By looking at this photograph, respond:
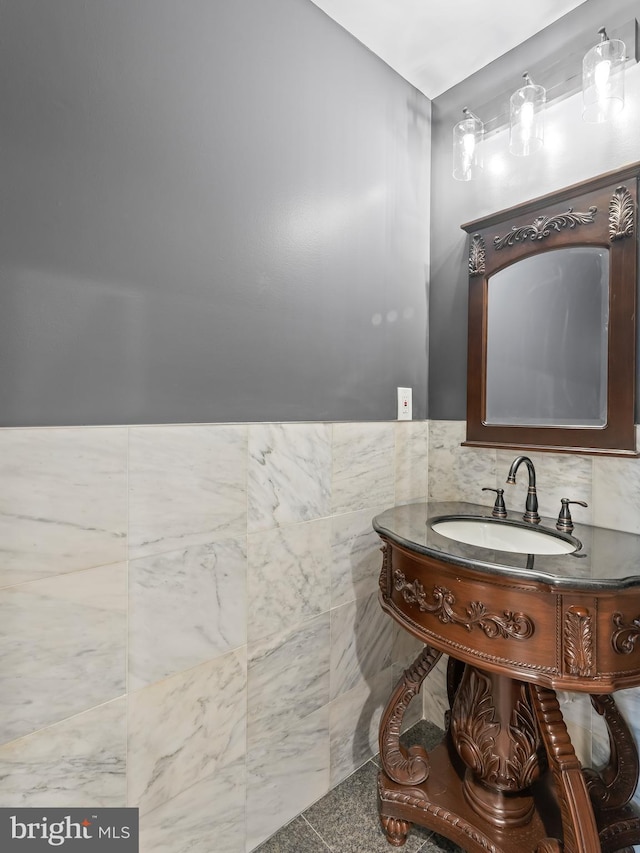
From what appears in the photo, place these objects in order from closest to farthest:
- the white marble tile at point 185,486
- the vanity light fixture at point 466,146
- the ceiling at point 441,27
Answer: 1. the white marble tile at point 185,486
2. the ceiling at point 441,27
3. the vanity light fixture at point 466,146

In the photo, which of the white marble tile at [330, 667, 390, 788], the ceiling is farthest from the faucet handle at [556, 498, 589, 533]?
the ceiling

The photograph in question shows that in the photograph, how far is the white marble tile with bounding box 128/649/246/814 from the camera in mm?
1071

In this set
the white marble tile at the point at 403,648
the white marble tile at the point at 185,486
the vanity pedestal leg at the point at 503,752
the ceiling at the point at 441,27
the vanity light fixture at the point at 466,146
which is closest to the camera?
the white marble tile at the point at 185,486

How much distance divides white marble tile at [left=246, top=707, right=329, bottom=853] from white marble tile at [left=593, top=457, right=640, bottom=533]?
3.72 ft

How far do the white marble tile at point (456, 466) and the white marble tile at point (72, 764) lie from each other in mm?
1344

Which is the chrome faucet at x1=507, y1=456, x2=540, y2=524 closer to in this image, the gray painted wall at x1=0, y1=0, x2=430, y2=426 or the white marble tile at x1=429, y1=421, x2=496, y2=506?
the white marble tile at x1=429, y1=421, x2=496, y2=506

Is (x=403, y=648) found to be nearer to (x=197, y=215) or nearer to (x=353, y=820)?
(x=353, y=820)

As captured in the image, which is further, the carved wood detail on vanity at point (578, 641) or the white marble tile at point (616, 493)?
the white marble tile at point (616, 493)

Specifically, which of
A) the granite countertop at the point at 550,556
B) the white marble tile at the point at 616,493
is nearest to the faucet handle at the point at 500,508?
the granite countertop at the point at 550,556

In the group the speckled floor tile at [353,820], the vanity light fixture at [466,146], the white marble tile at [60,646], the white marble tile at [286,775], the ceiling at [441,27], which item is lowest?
the speckled floor tile at [353,820]

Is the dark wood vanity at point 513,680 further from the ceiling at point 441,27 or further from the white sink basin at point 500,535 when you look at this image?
the ceiling at point 441,27

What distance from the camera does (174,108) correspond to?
1.13m

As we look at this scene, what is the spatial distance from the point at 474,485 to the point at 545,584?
82 cm

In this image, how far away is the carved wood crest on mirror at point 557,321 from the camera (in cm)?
135
